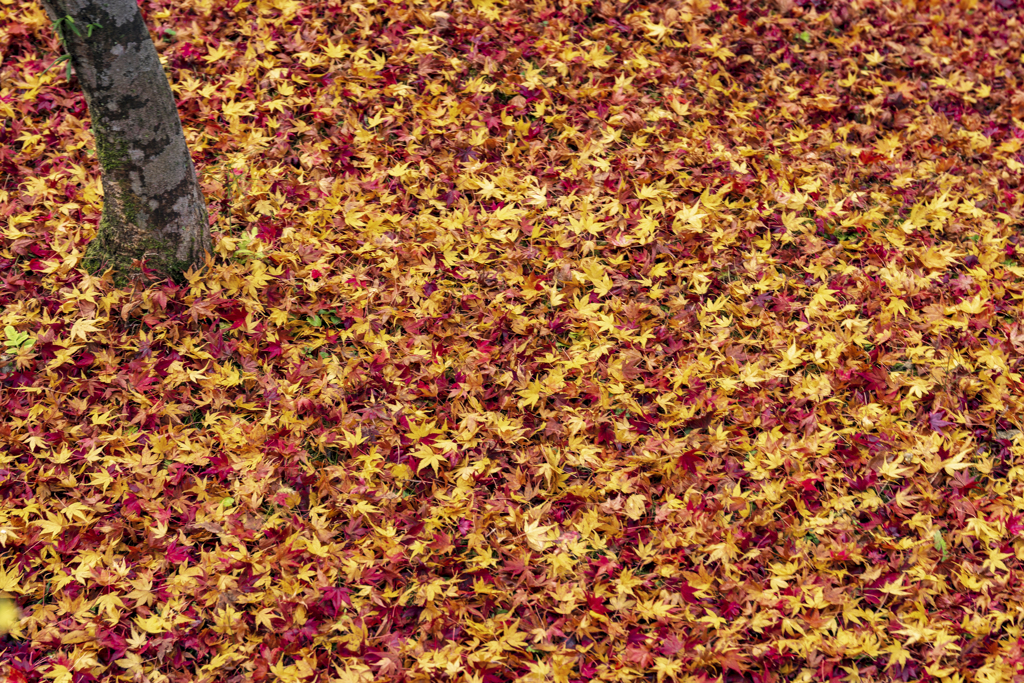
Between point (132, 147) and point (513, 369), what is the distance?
1.79 metres

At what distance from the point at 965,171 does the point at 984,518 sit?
217 cm

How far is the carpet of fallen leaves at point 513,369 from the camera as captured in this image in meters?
2.60

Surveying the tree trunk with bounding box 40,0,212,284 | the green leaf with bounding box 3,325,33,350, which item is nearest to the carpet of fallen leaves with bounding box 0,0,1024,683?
the green leaf with bounding box 3,325,33,350

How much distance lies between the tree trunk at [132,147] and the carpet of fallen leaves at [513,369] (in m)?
0.16

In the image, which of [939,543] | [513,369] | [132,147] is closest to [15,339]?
[132,147]

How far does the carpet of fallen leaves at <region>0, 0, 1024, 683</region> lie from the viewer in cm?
260

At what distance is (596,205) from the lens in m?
3.70

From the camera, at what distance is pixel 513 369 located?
124 inches

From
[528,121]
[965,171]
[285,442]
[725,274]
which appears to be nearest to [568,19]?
[528,121]

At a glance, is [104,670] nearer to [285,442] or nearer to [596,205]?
[285,442]

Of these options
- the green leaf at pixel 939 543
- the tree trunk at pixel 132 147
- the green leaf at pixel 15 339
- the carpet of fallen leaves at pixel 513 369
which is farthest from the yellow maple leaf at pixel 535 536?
the green leaf at pixel 15 339

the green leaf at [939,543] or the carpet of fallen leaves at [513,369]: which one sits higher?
the carpet of fallen leaves at [513,369]

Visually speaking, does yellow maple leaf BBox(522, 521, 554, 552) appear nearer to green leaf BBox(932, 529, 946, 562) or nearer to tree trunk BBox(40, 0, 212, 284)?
green leaf BBox(932, 529, 946, 562)

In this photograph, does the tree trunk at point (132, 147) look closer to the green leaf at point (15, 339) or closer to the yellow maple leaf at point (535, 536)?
the green leaf at point (15, 339)
